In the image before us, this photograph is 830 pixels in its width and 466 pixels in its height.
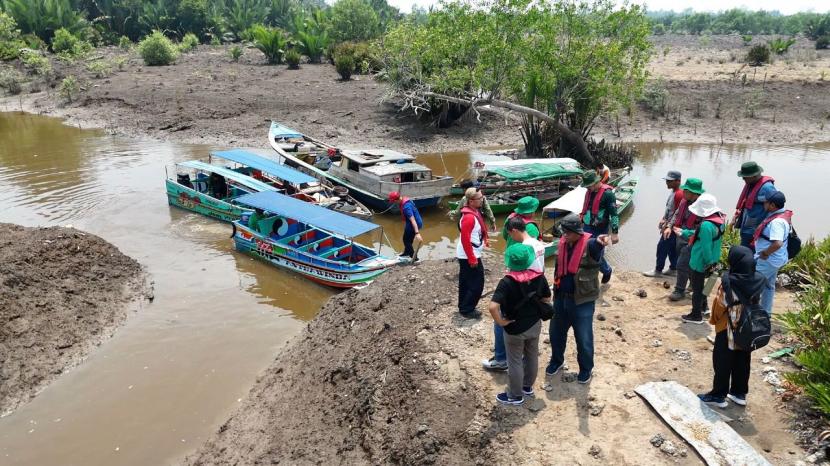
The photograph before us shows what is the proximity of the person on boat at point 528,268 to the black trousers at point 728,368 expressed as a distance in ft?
5.92

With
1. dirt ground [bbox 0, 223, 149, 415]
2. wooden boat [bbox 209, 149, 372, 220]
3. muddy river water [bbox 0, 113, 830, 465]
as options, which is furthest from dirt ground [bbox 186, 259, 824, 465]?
wooden boat [bbox 209, 149, 372, 220]

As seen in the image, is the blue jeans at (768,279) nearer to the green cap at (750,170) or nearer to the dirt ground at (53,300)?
the green cap at (750,170)

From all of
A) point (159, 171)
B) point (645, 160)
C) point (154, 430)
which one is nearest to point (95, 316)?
point (154, 430)

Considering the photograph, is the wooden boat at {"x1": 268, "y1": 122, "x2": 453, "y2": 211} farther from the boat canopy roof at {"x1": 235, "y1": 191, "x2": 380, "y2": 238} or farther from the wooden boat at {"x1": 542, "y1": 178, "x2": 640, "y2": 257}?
the boat canopy roof at {"x1": 235, "y1": 191, "x2": 380, "y2": 238}

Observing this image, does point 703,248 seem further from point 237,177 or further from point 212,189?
point 212,189

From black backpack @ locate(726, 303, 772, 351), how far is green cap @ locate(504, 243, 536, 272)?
6.37 ft

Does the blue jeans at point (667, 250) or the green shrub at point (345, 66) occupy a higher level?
the green shrub at point (345, 66)

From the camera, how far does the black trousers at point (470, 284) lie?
7.20 m

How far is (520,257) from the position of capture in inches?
199

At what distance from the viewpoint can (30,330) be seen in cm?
894

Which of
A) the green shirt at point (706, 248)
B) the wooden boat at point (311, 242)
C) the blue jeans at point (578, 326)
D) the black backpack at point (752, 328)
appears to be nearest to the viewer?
the black backpack at point (752, 328)

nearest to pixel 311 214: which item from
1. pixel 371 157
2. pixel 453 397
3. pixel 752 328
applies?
pixel 371 157

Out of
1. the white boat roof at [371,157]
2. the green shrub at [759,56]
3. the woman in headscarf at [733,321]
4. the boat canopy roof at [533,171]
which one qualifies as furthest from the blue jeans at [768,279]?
the green shrub at [759,56]

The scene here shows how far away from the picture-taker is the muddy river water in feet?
24.6
